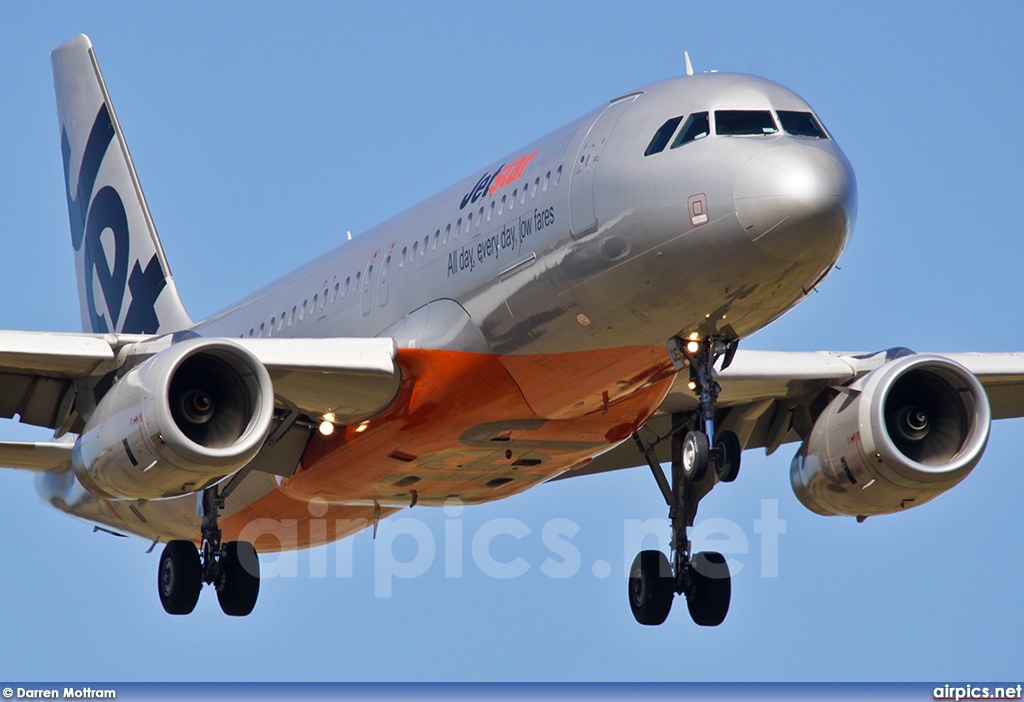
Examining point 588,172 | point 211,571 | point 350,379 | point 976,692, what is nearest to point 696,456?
point 588,172

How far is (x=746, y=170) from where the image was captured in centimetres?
1898

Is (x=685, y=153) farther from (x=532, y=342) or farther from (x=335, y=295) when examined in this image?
(x=335, y=295)

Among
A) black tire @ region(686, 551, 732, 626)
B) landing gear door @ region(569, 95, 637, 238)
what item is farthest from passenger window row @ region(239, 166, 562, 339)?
black tire @ region(686, 551, 732, 626)

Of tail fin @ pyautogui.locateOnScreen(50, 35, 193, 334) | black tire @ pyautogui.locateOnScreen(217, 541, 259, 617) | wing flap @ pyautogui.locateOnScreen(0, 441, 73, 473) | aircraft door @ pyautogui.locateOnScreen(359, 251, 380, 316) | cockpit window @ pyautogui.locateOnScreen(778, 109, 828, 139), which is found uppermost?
tail fin @ pyautogui.locateOnScreen(50, 35, 193, 334)

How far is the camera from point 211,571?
25.6 meters

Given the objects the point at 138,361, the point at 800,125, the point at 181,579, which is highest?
the point at 800,125

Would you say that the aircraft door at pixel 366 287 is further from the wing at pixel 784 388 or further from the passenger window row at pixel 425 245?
the wing at pixel 784 388

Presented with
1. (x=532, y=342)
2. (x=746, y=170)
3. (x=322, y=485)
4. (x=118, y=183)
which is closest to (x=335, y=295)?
(x=322, y=485)

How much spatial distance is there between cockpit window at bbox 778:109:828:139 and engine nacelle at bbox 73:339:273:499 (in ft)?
23.1

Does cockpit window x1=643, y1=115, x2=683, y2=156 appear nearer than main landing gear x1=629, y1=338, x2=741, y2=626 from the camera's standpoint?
Yes

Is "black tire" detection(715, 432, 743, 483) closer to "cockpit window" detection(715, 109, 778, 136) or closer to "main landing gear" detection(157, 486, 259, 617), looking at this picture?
"cockpit window" detection(715, 109, 778, 136)

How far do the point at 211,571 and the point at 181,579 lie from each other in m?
0.45

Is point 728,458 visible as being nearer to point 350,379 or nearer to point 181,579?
point 350,379

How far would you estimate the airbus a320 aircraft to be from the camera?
19562mm
